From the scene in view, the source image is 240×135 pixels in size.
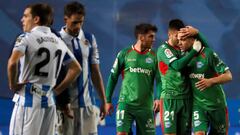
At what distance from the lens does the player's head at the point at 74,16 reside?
5.66 meters

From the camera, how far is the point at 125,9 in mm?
11922

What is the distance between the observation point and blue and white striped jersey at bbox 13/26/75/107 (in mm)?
4734

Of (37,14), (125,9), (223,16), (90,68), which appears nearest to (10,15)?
(125,9)

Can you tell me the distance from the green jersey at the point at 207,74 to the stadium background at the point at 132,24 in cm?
385

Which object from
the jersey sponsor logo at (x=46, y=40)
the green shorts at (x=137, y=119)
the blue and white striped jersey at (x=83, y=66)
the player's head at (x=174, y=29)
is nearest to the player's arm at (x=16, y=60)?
the jersey sponsor logo at (x=46, y=40)

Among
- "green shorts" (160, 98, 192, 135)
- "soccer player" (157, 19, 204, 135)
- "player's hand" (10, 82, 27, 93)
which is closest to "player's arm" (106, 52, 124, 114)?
"soccer player" (157, 19, 204, 135)

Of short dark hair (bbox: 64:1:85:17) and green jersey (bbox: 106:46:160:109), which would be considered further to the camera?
green jersey (bbox: 106:46:160:109)

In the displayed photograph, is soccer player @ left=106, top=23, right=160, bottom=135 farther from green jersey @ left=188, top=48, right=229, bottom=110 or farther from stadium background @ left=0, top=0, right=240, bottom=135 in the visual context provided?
stadium background @ left=0, top=0, right=240, bottom=135

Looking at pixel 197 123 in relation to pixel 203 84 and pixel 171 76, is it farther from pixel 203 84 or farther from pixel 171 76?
pixel 171 76

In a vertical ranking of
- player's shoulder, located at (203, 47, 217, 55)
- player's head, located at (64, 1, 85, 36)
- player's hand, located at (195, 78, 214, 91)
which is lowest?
player's hand, located at (195, 78, 214, 91)

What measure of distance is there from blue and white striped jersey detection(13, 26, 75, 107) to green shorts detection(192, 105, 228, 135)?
272 cm

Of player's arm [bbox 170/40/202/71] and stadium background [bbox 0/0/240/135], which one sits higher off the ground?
stadium background [bbox 0/0/240/135]

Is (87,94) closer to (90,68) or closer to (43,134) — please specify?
(90,68)

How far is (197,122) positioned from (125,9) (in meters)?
5.25
